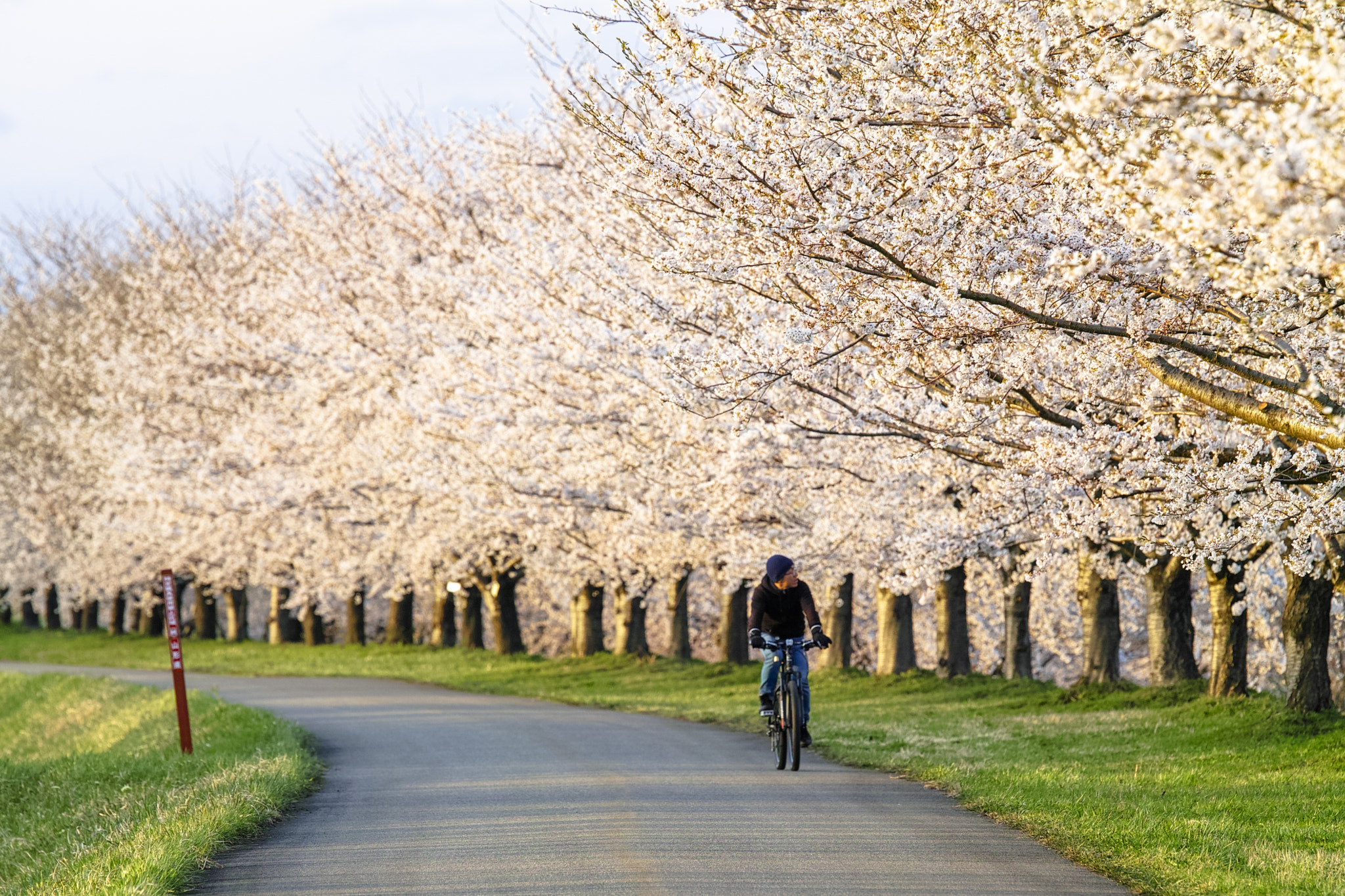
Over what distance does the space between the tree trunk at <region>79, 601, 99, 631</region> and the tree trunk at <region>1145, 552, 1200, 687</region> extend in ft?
158

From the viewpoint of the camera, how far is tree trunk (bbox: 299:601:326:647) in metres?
44.1

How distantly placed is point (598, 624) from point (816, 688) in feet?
30.6

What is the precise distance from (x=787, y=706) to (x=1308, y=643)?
6.13 meters

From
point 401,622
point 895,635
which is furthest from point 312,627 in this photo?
point 895,635

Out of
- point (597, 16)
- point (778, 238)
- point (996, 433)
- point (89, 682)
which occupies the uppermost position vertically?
point (597, 16)

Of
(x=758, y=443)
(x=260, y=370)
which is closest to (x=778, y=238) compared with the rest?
(x=758, y=443)

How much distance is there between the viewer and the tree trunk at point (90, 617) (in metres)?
58.2

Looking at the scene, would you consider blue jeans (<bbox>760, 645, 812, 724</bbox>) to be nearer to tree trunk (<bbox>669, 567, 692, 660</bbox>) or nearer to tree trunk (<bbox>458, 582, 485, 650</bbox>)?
Result: tree trunk (<bbox>669, 567, 692, 660</bbox>)

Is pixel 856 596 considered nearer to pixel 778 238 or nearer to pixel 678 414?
pixel 678 414

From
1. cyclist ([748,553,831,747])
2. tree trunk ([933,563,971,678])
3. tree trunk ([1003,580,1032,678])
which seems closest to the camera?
cyclist ([748,553,831,747])

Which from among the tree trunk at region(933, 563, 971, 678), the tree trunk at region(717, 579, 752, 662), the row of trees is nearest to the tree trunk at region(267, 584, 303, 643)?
the row of trees

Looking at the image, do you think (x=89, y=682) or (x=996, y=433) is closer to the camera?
(x=996, y=433)

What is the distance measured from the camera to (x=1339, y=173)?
4820mm

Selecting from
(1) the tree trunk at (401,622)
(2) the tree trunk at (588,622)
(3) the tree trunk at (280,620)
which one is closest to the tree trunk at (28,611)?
(3) the tree trunk at (280,620)
